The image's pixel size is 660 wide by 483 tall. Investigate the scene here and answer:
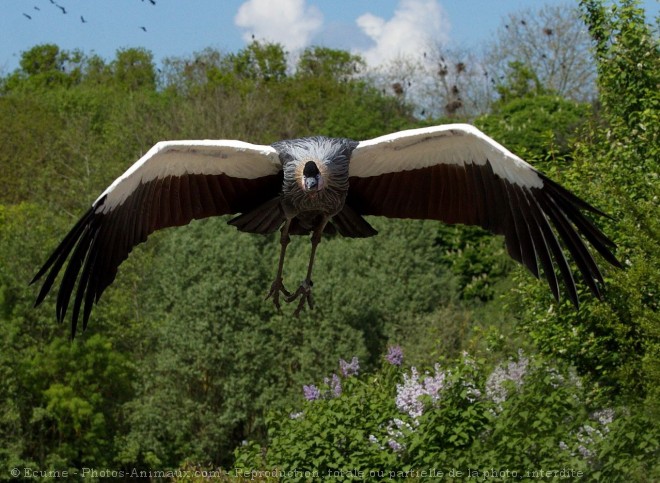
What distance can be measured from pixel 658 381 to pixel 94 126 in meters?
38.2

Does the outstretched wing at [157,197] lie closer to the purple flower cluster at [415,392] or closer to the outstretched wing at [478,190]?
the outstretched wing at [478,190]

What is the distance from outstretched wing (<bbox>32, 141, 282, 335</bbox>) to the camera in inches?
405

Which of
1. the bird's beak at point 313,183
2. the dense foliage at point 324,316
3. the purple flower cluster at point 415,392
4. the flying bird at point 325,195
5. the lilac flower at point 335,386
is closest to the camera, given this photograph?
the bird's beak at point 313,183

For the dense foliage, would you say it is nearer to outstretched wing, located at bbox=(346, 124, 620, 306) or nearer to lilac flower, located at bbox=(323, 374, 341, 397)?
lilac flower, located at bbox=(323, 374, 341, 397)

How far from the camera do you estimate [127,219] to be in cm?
1052

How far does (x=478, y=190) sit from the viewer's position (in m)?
10.6

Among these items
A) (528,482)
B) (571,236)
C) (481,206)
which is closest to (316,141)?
(481,206)

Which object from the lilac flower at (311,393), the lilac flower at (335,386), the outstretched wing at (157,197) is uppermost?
the outstretched wing at (157,197)

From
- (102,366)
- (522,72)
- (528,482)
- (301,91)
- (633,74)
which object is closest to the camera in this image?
(528,482)

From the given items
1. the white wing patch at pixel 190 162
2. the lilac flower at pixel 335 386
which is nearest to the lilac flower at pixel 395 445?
Answer: the lilac flower at pixel 335 386

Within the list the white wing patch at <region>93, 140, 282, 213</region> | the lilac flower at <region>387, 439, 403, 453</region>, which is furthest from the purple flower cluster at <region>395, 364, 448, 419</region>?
the white wing patch at <region>93, 140, 282, 213</region>

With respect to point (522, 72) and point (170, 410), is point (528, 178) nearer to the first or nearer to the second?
point (170, 410)

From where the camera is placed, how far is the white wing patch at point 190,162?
1022cm

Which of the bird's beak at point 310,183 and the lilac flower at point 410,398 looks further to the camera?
the lilac flower at point 410,398
